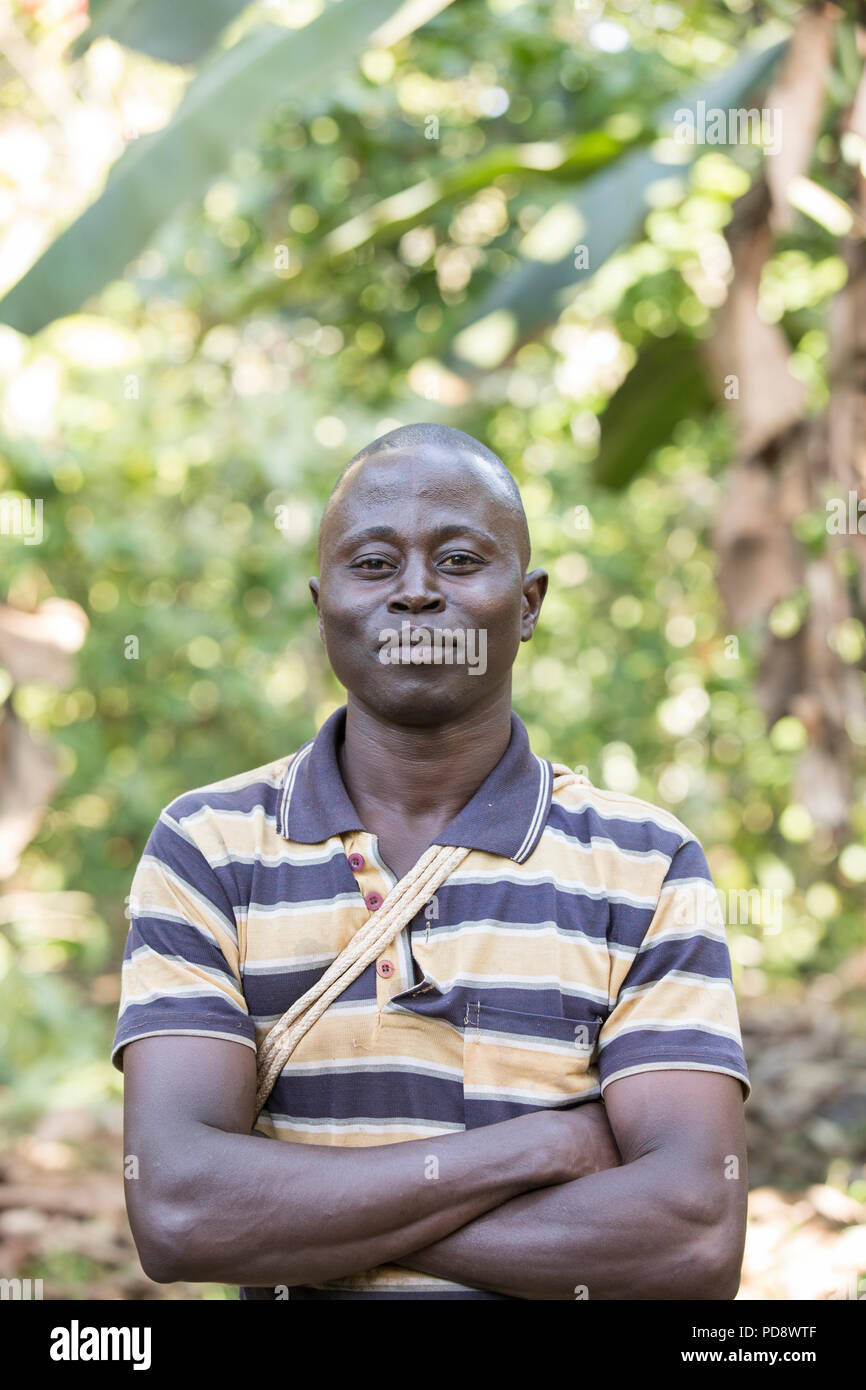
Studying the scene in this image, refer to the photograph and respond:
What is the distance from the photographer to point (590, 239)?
4461 millimetres

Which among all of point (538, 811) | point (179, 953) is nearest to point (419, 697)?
point (538, 811)

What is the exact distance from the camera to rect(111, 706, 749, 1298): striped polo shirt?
5.93ft

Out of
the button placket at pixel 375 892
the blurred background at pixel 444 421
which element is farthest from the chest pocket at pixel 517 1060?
the blurred background at pixel 444 421

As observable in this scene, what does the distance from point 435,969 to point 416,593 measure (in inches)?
18.9

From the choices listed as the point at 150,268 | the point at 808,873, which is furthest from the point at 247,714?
the point at 808,873

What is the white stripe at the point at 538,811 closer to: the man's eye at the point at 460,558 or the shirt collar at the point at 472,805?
the shirt collar at the point at 472,805

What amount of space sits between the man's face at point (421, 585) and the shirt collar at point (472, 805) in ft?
0.43

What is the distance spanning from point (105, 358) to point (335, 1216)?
4.95 m

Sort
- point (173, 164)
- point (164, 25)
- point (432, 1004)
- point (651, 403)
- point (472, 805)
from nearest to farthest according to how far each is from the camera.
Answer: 1. point (432, 1004)
2. point (472, 805)
3. point (173, 164)
4. point (164, 25)
5. point (651, 403)

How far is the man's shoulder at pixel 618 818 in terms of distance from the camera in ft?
6.36

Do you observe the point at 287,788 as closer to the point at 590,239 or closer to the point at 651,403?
the point at 590,239

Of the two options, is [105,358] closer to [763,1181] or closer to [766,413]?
[766,413]

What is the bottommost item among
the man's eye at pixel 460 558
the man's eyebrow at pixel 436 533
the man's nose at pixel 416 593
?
the man's nose at pixel 416 593

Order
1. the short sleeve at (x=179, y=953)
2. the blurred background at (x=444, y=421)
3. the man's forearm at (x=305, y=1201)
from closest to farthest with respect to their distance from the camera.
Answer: the man's forearm at (x=305, y=1201) → the short sleeve at (x=179, y=953) → the blurred background at (x=444, y=421)
